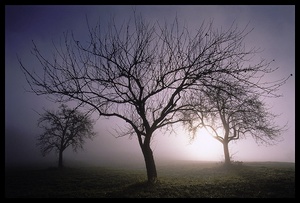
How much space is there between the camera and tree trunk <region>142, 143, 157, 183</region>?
13.7 m

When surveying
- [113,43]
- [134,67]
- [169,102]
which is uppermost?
[113,43]

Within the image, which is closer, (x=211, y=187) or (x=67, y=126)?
(x=211, y=187)

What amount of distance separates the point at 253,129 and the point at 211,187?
2101 centimetres

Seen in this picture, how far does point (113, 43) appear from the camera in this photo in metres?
12.5

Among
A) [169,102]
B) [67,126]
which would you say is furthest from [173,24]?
[67,126]

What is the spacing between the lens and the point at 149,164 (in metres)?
14.0

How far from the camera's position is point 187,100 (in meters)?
14.9

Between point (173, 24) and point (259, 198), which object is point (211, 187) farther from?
point (173, 24)

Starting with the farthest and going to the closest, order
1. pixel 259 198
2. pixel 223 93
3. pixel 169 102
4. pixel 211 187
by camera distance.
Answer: pixel 169 102 < pixel 223 93 < pixel 211 187 < pixel 259 198

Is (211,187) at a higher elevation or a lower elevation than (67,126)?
lower

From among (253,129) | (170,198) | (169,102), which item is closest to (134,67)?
(169,102)

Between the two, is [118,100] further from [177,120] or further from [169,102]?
[177,120]

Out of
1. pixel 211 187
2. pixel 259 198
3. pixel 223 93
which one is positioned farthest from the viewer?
pixel 223 93

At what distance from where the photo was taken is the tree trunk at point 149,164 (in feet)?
44.9
